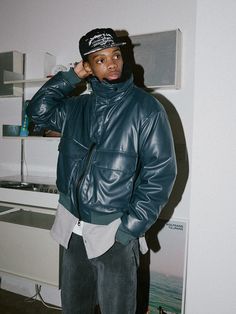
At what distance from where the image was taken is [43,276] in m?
1.74

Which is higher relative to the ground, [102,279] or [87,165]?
[87,165]

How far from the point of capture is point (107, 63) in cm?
117

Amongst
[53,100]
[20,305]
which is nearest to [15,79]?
[53,100]

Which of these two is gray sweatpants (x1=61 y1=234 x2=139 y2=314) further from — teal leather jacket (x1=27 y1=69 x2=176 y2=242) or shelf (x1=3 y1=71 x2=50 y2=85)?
shelf (x1=3 y1=71 x2=50 y2=85)

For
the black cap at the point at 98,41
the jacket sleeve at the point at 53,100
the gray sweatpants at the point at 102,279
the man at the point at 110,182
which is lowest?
the gray sweatpants at the point at 102,279

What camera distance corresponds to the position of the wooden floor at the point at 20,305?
77.1 inches

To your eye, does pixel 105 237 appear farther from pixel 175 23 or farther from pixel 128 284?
pixel 175 23

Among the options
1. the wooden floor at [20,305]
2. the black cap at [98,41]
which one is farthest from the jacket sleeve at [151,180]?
the wooden floor at [20,305]

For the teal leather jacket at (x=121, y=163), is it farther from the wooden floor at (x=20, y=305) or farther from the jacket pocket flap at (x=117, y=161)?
the wooden floor at (x=20, y=305)

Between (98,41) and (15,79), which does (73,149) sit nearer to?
(98,41)

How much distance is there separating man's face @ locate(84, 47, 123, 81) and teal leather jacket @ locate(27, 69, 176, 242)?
1.9 inches

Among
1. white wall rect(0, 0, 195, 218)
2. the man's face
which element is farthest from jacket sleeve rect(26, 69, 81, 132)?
white wall rect(0, 0, 195, 218)

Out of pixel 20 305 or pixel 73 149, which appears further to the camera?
pixel 20 305

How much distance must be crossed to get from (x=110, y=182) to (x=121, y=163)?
0.28ft
